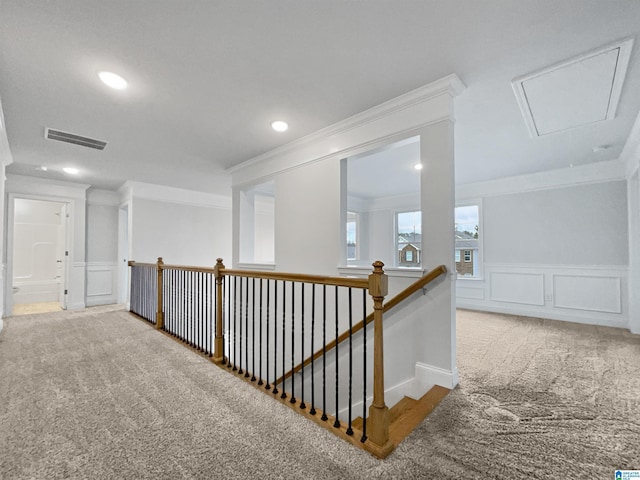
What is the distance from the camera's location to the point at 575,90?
2328mm

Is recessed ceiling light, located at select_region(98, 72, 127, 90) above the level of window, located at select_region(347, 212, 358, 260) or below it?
above

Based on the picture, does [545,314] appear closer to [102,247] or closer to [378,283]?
[378,283]

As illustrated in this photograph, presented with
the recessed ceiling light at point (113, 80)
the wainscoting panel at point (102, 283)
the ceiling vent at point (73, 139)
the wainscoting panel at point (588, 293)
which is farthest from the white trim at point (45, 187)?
the wainscoting panel at point (588, 293)

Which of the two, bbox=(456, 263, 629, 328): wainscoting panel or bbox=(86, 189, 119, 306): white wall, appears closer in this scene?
bbox=(456, 263, 629, 328): wainscoting panel

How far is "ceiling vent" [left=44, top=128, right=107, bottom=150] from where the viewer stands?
3180 millimetres

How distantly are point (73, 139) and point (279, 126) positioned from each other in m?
2.47

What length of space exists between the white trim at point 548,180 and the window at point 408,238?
108 centimetres

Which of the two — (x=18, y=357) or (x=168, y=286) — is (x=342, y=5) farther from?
(x=18, y=357)

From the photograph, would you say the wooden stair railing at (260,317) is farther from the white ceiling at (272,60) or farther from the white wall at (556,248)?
the white wall at (556,248)

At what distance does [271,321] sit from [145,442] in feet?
7.53

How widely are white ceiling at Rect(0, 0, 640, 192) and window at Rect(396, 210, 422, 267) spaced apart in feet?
10.4

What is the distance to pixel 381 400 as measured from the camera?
59.9 inches

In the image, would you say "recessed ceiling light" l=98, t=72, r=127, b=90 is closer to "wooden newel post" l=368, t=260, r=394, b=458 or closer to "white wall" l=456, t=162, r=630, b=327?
"wooden newel post" l=368, t=260, r=394, b=458

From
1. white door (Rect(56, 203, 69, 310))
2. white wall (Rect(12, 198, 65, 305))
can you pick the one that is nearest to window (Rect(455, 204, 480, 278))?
white door (Rect(56, 203, 69, 310))
